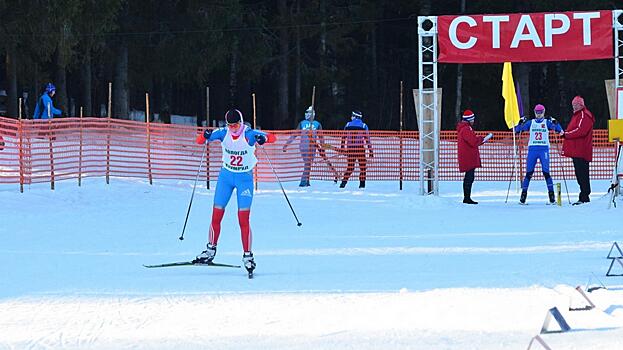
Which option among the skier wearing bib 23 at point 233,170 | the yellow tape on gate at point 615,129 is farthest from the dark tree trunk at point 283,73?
the skier wearing bib 23 at point 233,170

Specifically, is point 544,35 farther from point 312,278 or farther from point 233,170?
point 312,278

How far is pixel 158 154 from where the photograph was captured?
2134cm

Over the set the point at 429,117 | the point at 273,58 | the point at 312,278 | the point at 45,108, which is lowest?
the point at 312,278

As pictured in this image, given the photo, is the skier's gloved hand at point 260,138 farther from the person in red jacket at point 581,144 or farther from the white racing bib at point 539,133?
the person in red jacket at point 581,144

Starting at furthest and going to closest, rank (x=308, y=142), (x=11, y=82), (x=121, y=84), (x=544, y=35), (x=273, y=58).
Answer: (x=273, y=58) < (x=121, y=84) < (x=11, y=82) < (x=308, y=142) < (x=544, y=35)

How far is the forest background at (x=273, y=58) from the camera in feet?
109

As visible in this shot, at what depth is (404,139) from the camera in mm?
23141

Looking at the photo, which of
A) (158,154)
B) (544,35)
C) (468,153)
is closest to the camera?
(468,153)

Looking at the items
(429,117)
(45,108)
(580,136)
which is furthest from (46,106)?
(580,136)

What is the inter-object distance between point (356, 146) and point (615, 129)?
6146 millimetres

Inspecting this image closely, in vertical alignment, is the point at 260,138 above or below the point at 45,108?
below

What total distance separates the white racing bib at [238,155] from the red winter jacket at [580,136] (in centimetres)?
913

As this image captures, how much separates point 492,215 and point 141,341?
1066cm

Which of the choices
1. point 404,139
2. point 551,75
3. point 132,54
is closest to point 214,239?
point 404,139
